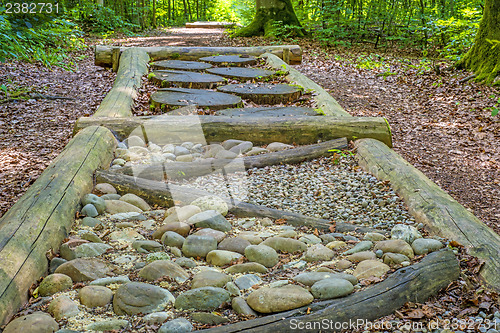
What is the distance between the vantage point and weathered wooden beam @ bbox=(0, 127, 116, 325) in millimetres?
1707

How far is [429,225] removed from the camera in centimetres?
233

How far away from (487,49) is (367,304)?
7333 mm

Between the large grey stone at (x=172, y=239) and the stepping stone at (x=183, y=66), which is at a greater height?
the stepping stone at (x=183, y=66)

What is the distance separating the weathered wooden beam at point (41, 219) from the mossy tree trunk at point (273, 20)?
10228 mm

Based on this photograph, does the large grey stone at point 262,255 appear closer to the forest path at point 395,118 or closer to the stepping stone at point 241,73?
the forest path at point 395,118

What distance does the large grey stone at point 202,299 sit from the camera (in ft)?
5.51

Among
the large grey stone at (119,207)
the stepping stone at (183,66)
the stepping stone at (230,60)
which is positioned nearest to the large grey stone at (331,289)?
the large grey stone at (119,207)

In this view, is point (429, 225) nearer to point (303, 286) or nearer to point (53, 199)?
point (303, 286)

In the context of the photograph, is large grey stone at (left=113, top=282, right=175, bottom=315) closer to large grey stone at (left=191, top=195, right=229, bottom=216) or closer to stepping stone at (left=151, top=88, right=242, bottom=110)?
large grey stone at (left=191, top=195, right=229, bottom=216)

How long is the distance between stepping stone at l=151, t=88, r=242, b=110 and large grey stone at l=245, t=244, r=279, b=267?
292 centimetres

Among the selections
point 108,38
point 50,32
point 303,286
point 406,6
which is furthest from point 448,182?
point 108,38

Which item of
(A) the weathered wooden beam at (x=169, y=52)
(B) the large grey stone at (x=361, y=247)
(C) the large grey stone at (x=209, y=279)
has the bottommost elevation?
(B) the large grey stone at (x=361, y=247)

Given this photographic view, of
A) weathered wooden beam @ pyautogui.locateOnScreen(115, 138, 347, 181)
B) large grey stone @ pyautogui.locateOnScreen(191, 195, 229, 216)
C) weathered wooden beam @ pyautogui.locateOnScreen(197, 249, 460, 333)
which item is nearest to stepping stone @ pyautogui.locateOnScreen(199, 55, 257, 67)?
weathered wooden beam @ pyautogui.locateOnScreen(115, 138, 347, 181)

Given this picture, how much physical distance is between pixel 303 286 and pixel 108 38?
1401cm
